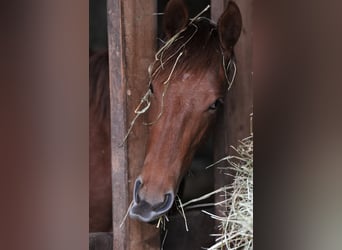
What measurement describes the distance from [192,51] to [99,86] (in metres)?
0.19

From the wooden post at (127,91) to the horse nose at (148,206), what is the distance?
36 mm

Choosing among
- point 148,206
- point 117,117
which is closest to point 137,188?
point 148,206

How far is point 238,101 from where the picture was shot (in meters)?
0.81

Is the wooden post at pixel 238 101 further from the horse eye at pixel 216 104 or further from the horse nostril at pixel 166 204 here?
the horse nostril at pixel 166 204

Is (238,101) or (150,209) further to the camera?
(238,101)

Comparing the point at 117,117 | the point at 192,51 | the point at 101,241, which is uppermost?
the point at 192,51

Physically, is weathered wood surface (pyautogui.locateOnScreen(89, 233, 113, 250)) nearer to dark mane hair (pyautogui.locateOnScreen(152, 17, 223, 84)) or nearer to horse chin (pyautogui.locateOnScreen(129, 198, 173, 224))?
horse chin (pyautogui.locateOnScreen(129, 198, 173, 224))

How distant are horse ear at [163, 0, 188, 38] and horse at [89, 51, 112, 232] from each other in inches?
5.1

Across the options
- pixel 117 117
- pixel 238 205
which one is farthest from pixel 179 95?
pixel 238 205

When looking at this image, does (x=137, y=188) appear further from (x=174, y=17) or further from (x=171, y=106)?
(x=174, y=17)

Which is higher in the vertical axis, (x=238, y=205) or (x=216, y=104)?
(x=216, y=104)

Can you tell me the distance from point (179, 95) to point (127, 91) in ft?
0.32

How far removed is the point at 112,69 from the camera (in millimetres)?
757
